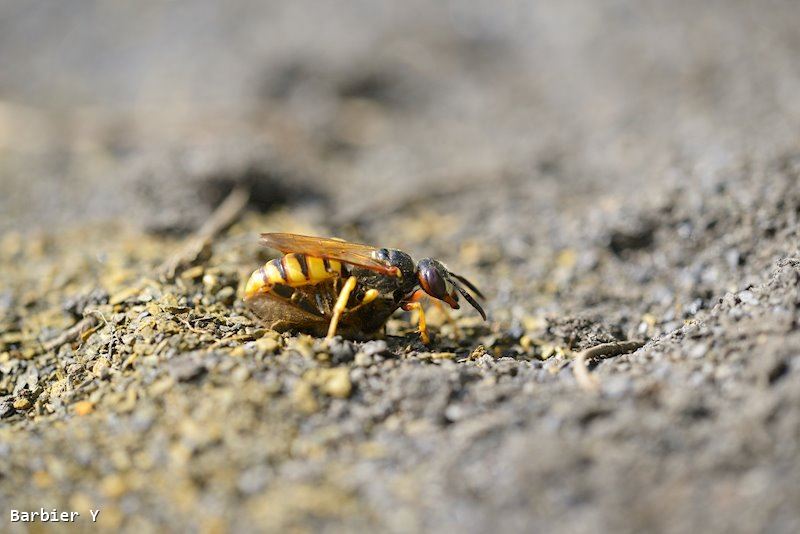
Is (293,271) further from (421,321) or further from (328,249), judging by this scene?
(421,321)

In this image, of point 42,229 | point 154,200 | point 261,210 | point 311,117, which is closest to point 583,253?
point 261,210

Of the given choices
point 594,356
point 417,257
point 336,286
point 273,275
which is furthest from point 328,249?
point 417,257

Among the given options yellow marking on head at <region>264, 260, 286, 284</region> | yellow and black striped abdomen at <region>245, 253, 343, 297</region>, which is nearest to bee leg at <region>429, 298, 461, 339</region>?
yellow and black striped abdomen at <region>245, 253, 343, 297</region>

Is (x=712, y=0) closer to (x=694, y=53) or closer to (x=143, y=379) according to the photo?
(x=694, y=53)

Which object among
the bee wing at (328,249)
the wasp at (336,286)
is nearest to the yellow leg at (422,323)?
the wasp at (336,286)

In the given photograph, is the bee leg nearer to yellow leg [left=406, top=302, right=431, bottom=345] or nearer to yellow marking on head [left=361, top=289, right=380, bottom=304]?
yellow leg [left=406, top=302, right=431, bottom=345]

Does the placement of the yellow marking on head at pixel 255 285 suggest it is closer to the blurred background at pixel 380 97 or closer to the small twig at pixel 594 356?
the small twig at pixel 594 356
